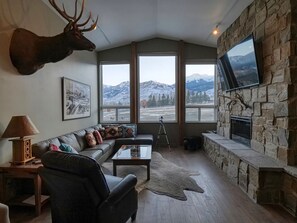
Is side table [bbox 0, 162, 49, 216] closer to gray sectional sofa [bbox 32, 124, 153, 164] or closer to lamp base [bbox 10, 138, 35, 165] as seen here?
lamp base [bbox 10, 138, 35, 165]

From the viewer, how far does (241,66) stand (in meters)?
4.27

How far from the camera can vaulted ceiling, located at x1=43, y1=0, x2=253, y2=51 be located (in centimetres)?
443

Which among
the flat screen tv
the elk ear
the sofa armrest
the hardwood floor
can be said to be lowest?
the hardwood floor

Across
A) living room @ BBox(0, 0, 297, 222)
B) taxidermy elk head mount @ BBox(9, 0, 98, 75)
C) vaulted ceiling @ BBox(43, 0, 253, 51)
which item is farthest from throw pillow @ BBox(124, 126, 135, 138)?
taxidermy elk head mount @ BBox(9, 0, 98, 75)

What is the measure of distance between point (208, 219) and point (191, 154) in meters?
3.39

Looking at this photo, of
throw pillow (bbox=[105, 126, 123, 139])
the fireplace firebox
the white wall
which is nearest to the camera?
the white wall

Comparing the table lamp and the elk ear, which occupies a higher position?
the elk ear

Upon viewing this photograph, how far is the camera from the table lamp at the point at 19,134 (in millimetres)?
2768

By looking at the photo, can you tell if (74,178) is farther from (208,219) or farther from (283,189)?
(283,189)

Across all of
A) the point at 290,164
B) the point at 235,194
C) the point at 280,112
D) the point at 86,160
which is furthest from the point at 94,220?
the point at 280,112

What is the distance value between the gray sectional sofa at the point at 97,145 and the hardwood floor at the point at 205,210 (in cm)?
90

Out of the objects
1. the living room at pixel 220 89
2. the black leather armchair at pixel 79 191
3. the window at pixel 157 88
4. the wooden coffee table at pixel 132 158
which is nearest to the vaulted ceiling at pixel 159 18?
the living room at pixel 220 89

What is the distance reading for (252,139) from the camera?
407 centimetres

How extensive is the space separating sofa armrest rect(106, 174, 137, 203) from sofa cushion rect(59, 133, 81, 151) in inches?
82.8
